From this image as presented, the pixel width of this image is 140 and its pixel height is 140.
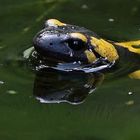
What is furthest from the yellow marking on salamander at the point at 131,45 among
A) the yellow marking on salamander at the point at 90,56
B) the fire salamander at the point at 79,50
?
the yellow marking on salamander at the point at 90,56

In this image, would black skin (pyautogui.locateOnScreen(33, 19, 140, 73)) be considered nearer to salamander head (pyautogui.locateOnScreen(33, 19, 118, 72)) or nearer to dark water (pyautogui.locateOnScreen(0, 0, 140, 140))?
salamander head (pyautogui.locateOnScreen(33, 19, 118, 72))

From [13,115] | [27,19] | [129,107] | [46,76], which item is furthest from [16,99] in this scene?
[27,19]

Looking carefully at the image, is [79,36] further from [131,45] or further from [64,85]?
[131,45]

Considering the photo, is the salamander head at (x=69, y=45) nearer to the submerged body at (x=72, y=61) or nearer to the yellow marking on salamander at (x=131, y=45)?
the submerged body at (x=72, y=61)

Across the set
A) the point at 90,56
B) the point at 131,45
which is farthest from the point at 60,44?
the point at 131,45

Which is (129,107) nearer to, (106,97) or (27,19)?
(106,97)

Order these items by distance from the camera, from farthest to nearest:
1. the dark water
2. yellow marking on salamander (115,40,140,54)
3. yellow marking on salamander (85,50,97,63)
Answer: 1. yellow marking on salamander (115,40,140,54)
2. yellow marking on salamander (85,50,97,63)
3. the dark water

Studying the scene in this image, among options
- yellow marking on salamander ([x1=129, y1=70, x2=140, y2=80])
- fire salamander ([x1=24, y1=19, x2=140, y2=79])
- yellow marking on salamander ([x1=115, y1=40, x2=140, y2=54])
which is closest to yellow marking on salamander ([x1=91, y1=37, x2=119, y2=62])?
fire salamander ([x1=24, y1=19, x2=140, y2=79])
